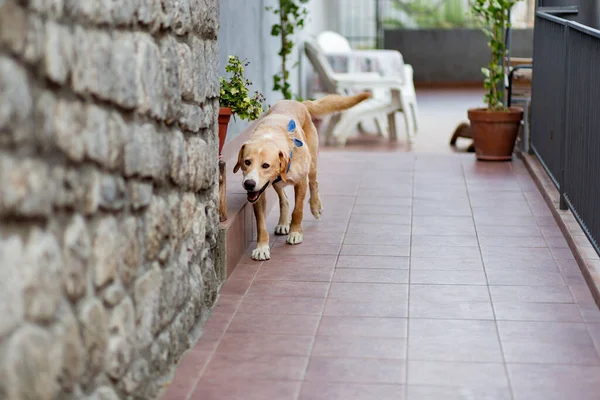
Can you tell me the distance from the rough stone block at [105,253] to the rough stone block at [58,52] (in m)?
0.50

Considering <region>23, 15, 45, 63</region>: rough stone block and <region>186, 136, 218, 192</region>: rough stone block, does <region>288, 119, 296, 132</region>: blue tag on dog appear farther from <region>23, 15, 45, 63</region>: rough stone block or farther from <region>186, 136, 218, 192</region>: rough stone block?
<region>23, 15, 45, 63</region>: rough stone block

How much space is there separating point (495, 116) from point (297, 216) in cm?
291

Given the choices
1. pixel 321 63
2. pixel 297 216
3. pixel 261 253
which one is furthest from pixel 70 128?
pixel 321 63

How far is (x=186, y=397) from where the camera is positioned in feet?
10.0

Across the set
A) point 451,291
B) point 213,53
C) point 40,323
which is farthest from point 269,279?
point 40,323

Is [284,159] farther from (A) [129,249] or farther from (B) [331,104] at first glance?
(A) [129,249]

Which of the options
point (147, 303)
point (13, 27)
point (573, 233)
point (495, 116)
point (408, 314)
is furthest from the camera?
point (495, 116)

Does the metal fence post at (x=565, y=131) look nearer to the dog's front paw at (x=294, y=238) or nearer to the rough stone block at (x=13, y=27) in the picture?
the dog's front paw at (x=294, y=238)

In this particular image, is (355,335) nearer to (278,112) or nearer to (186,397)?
(186,397)

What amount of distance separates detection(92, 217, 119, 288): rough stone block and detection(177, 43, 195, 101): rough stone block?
0.89m

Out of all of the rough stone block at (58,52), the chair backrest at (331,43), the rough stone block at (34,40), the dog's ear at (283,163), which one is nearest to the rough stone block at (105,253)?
the rough stone block at (58,52)

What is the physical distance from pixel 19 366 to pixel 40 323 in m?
0.15

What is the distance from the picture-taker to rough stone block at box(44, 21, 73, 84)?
6.78 feet

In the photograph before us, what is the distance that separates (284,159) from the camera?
4.50 m
